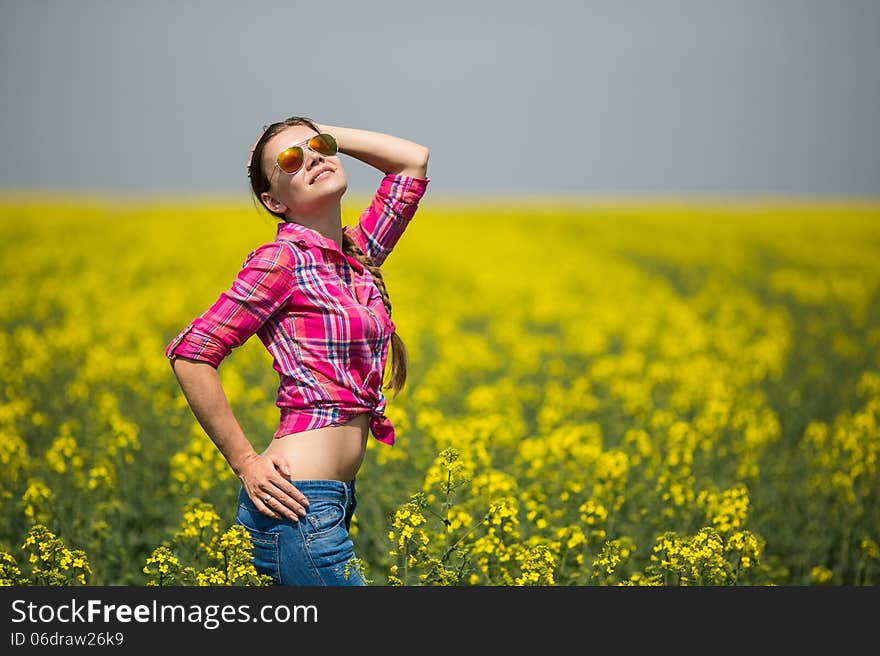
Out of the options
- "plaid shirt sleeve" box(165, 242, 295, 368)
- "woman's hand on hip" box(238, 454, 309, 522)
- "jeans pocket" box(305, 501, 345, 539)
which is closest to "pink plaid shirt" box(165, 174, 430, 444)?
"plaid shirt sleeve" box(165, 242, 295, 368)

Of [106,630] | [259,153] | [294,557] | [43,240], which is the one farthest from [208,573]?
[43,240]

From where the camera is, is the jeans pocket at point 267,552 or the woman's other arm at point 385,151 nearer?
the jeans pocket at point 267,552

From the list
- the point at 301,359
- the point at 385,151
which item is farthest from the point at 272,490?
the point at 385,151

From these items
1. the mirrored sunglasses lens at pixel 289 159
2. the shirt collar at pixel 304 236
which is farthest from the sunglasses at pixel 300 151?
the shirt collar at pixel 304 236

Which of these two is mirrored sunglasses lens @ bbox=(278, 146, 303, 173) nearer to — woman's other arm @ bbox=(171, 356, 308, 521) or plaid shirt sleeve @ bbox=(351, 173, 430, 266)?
plaid shirt sleeve @ bbox=(351, 173, 430, 266)

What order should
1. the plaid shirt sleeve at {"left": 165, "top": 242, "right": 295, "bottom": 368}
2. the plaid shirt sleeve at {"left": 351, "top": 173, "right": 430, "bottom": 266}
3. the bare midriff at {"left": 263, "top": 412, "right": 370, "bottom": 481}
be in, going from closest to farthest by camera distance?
1. the plaid shirt sleeve at {"left": 165, "top": 242, "right": 295, "bottom": 368}
2. the bare midriff at {"left": 263, "top": 412, "right": 370, "bottom": 481}
3. the plaid shirt sleeve at {"left": 351, "top": 173, "right": 430, "bottom": 266}

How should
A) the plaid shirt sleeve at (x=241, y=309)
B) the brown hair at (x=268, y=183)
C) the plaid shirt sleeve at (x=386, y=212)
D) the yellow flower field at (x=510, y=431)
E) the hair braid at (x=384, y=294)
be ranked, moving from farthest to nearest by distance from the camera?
the yellow flower field at (x=510, y=431) → the plaid shirt sleeve at (x=386, y=212) → the hair braid at (x=384, y=294) → the brown hair at (x=268, y=183) → the plaid shirt sleeve at (x=241, y=309)

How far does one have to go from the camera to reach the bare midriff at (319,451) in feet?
8.55

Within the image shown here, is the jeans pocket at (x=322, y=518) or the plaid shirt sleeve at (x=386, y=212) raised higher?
the plaid shirt sleeve at (x=386, y=212)

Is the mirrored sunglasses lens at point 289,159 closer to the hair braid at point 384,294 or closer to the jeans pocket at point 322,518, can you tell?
the hair braid at point 384,294

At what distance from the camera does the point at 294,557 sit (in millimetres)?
2598

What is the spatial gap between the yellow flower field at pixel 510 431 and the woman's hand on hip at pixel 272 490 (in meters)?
0.24

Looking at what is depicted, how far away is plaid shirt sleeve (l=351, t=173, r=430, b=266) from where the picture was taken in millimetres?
3033

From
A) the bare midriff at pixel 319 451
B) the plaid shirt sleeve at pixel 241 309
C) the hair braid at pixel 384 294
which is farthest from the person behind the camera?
the hair braid at pixel 384 294
